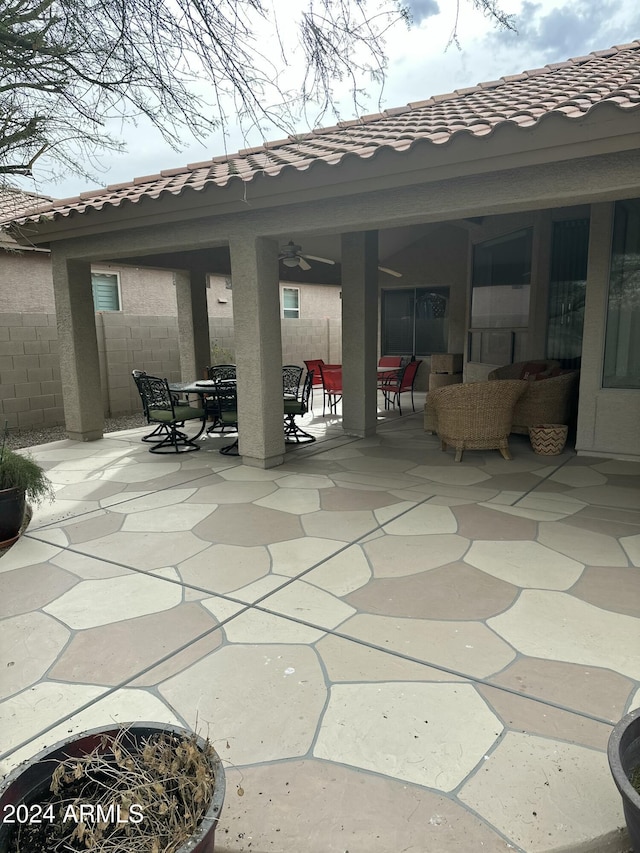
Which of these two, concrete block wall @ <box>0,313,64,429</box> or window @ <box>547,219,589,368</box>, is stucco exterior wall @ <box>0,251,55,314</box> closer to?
concrete block wall @ <box>0,313,64,429</box>

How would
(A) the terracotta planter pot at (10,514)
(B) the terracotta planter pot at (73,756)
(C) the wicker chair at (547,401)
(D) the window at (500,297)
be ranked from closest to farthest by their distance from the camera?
(B) the terracotta planter pot at (73,756)
(A) the terracotta planter pot at (10,514)
(C) the wicker chair at (547,401)
(D) the window at (500,297)

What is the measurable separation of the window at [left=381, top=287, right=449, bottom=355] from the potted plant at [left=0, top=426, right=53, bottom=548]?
Answer: 34.7 ft

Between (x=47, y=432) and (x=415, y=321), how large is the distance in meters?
8.67

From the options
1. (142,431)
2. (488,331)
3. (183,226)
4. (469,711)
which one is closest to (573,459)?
(488,331)

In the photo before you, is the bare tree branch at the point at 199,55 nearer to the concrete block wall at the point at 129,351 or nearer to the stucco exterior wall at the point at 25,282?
the concrete block wall at the point at 129,351

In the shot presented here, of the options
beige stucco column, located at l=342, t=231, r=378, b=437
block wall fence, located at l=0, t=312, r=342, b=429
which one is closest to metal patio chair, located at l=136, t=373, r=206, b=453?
block wall fence, located at l=0, t=312, r=342, b=429

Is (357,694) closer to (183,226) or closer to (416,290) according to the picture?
(183,226)

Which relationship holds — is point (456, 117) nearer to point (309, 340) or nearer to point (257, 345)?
point (257, 345)

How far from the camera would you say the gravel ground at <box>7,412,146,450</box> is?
27.0 ft

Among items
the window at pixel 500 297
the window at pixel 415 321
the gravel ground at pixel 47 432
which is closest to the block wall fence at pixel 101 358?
the gravel ground at pixel 47 432

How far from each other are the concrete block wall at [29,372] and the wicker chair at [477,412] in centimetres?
635

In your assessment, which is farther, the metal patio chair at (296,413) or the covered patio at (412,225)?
the metal patio chair at (296,413)

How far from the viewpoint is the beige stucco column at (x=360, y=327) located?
761 centimetres

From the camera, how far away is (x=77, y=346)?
7.79m
